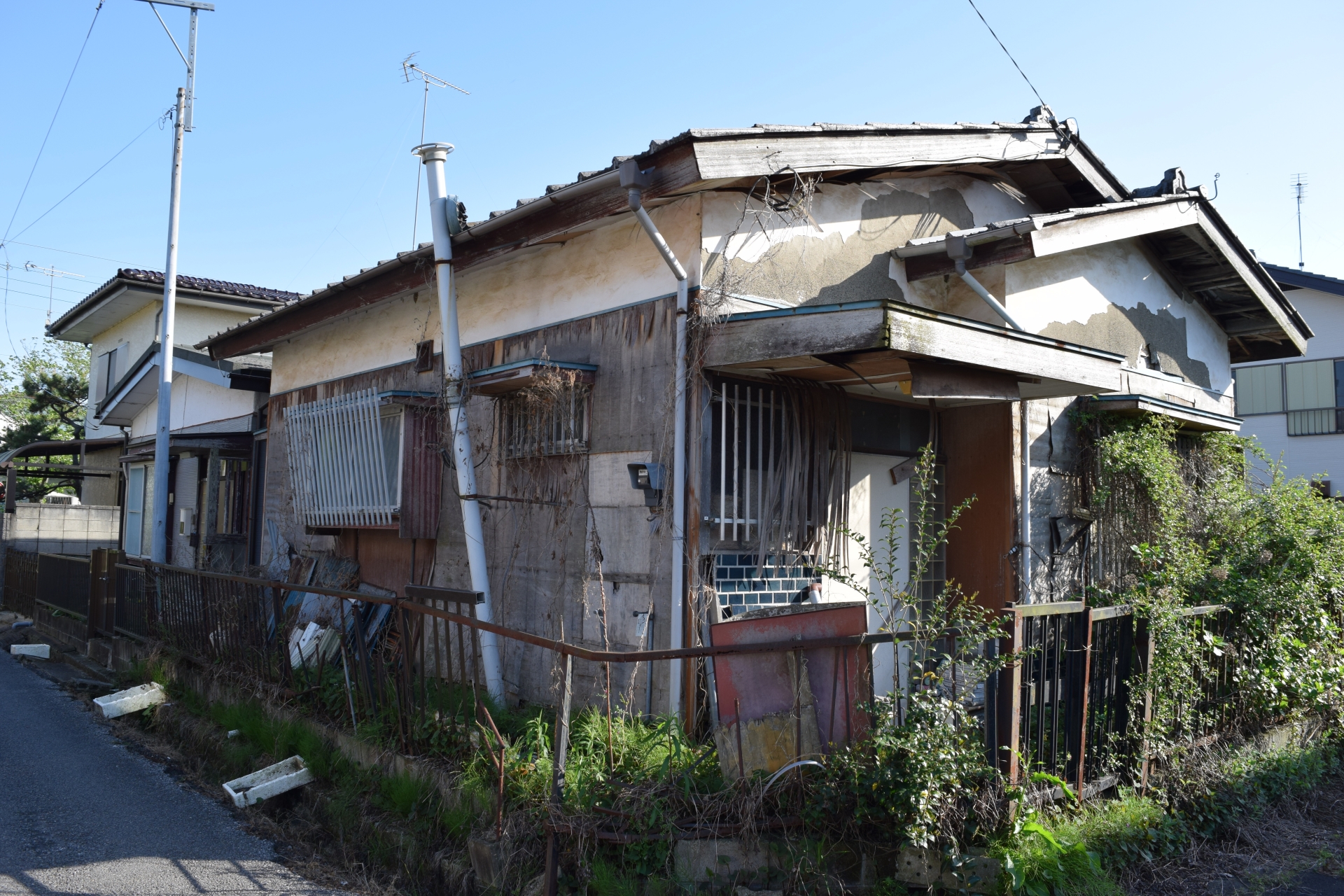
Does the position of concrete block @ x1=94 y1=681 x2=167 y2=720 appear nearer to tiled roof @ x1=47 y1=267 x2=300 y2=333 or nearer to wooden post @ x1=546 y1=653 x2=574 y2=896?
wooden post @ x1=546 y1=653 x2=574 y2=896

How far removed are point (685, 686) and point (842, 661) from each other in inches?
66.6

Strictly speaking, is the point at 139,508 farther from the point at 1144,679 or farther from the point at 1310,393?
the point at 1310,393

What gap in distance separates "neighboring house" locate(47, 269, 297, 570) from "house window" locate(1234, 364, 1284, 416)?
1978 cm

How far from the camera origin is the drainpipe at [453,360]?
277 inches

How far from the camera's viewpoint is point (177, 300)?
1820 cm

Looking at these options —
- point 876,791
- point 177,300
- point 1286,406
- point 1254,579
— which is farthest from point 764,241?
point 1286,406

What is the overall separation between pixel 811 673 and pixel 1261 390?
20764mm

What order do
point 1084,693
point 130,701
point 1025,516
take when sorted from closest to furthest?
point 1084,693
point 1025,516
point 130,701

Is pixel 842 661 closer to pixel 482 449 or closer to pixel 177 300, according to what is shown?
pixel 482 449

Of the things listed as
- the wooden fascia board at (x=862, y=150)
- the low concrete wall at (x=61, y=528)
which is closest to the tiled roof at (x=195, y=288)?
the low concrete wall at (x=61, y=528)

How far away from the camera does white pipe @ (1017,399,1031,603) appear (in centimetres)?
768

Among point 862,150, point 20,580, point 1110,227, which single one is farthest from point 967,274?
point 20,580

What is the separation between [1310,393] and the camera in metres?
20.2

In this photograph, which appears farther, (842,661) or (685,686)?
(685,686)
